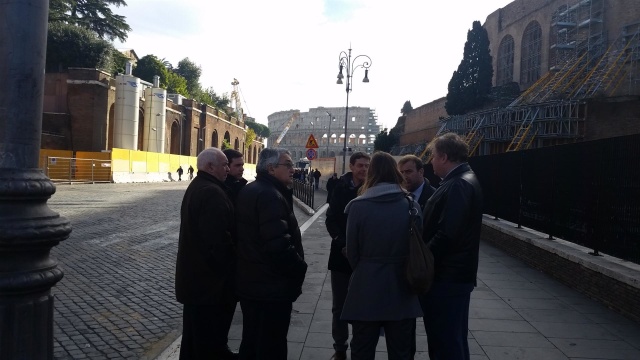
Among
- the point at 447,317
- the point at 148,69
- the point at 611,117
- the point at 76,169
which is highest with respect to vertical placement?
the point at 148,69

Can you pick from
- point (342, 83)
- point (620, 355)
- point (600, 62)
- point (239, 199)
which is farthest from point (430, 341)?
point (600, 62)

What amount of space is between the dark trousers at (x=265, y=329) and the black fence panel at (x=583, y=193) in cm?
442

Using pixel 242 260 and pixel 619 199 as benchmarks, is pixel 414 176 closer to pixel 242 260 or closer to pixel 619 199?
pixel 242 260

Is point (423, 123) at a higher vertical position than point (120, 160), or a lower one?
higher

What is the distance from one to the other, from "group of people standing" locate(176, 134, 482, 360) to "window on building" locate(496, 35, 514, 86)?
42.4 meters

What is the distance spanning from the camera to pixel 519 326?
18.1 feet

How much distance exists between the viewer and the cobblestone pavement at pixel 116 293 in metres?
4.84

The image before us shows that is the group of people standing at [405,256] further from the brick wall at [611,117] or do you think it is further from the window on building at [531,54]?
the window on building at [531,54]

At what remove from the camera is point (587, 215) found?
7.12 m

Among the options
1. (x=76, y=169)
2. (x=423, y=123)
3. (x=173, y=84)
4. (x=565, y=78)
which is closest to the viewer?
(x=565, y=78)

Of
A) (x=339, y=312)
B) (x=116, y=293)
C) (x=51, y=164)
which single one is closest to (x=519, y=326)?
(x=339, y=312)

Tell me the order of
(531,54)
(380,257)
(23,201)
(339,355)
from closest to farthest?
(23,201)
(380,257)
(339,355)
(531,54)

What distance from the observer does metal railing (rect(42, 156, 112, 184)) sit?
31.0m

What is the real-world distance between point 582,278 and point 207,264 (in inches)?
207
